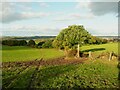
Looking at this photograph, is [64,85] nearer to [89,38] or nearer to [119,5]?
[119,5]

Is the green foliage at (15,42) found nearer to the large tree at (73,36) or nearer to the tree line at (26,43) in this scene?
the tree line at (26,43)

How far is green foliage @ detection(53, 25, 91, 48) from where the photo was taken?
56.2 m

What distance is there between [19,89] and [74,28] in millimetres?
42249

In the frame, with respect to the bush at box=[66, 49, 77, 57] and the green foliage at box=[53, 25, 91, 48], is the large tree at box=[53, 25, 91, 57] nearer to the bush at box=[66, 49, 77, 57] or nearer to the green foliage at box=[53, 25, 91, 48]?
the green foliage at box=[53, 25, 91, 48]

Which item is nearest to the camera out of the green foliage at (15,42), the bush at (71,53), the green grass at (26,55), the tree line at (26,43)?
the green grass at (26,55)

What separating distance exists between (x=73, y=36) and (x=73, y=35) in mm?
285

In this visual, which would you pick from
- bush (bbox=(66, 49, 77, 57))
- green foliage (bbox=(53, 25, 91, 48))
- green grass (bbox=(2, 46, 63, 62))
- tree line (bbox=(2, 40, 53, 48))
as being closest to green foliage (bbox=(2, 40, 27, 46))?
tree line (bbox=(2, 40, 53, 48))

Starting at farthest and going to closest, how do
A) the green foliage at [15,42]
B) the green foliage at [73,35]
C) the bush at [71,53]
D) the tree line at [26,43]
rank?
the green foliage at [15,42] → the tree line at [26,43] → the green foliage at [73,35] → the bush at [71,53]

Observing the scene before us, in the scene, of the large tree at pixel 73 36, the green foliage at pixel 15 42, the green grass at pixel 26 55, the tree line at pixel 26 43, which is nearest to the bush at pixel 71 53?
the green grass at pixel 26 55

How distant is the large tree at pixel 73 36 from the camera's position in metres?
56.2

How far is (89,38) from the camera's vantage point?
58.7 metres

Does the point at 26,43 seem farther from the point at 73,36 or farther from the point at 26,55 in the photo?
the point at 73,36

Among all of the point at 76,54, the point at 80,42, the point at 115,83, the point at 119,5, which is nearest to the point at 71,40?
the point at 80,42

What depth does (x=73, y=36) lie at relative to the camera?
56062 millimetres
